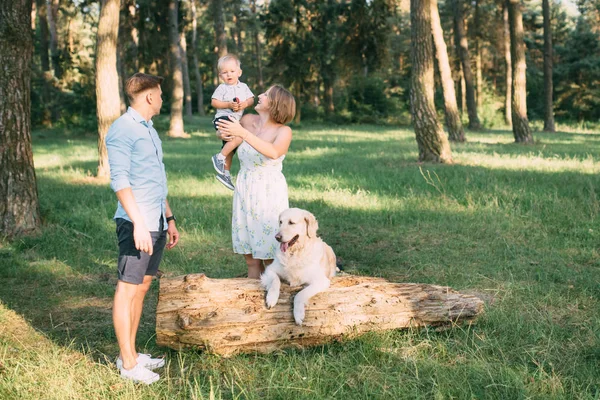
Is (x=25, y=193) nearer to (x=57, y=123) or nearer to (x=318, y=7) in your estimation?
(x=57, y=123)

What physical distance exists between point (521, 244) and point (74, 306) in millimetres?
5840

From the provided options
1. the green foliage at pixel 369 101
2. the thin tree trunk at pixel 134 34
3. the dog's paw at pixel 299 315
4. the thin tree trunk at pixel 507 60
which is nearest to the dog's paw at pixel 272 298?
the dog's paw at pixel 299 315

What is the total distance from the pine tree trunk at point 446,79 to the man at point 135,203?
15324mm

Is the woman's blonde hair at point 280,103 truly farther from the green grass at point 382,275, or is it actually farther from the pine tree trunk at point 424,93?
the pine tree trunk at point 424,93

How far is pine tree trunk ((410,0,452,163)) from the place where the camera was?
13766 mm

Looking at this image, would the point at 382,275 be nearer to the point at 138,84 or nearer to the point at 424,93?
the point at 138,84

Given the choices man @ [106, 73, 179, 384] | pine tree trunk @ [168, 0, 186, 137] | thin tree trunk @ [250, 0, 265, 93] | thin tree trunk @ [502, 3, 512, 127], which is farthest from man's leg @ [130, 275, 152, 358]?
thin tree trunk @ [250, 0, 265, 93]

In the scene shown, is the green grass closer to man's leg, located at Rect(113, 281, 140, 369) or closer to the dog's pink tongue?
man's leg, located at Rect(113, 281, 140, 369)

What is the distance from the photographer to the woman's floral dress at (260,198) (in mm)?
5367

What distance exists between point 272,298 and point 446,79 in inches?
677

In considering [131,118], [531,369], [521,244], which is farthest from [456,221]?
[131,118]

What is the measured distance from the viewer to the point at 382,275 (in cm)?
684

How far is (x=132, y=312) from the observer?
170 inches

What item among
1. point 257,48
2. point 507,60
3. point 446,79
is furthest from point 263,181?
point 257,48
